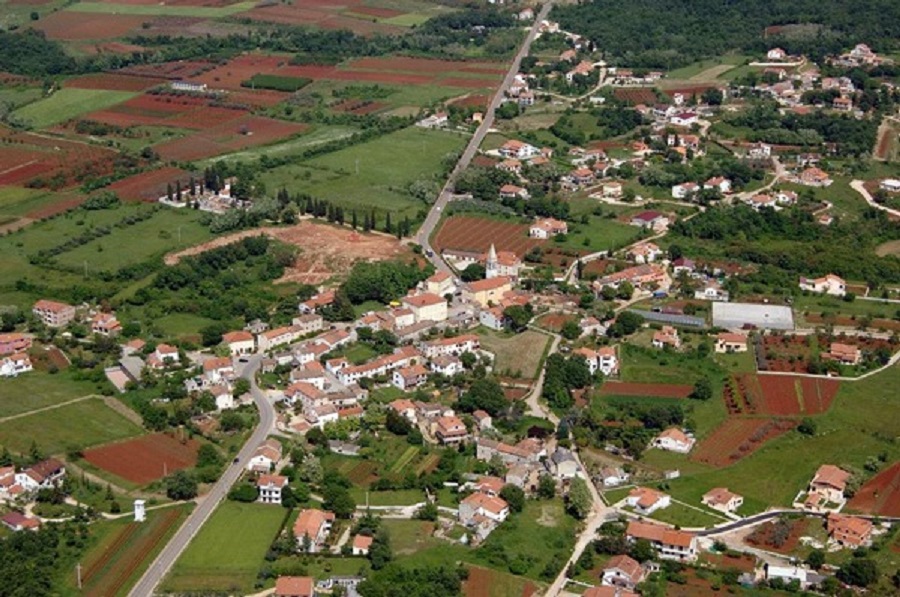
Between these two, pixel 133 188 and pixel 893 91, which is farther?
pixel 893 91

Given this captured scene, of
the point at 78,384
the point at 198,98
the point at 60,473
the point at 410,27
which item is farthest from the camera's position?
the point at 410,27

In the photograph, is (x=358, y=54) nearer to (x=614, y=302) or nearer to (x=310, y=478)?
(x=614, y=302)

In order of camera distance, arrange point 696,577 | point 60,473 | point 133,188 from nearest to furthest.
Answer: point 696,577 < point 60,473 < point 133,188

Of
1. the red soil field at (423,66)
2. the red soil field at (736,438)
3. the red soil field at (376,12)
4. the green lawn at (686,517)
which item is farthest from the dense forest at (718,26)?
the green lawn at (686,517)

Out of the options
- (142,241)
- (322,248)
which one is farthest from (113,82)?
(322,248)

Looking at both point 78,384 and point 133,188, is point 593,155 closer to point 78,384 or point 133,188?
point 133,188

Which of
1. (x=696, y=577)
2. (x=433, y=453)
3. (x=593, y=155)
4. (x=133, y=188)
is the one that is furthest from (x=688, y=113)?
(x=696, y=577)
